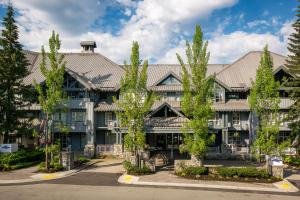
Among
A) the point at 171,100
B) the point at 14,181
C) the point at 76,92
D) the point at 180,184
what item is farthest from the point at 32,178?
the point at 171,100

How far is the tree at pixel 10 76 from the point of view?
29.3 metres

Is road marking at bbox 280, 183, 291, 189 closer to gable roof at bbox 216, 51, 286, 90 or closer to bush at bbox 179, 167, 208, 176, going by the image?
bush at bbox 179, 167, 208, 176

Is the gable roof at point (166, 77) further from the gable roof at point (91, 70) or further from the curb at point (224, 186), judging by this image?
the curb at point (224, 186)

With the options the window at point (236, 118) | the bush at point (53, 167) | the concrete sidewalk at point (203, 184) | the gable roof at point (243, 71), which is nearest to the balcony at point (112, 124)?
the bush at point (53, 167)

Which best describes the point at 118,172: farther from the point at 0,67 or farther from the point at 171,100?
the point at 0,67

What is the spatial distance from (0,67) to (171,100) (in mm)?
20743

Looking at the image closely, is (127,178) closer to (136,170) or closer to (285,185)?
(136,170)

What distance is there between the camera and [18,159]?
2547cm

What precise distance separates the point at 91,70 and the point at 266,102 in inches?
960

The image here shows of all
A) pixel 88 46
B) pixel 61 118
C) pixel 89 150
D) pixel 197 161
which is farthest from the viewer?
pixel 88 46

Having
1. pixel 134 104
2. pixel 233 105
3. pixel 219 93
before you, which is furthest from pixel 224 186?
pixel 219 93

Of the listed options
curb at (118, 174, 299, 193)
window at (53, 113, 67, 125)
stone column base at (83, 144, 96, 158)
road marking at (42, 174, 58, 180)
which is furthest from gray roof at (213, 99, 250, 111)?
road marking at (42, 174, 58, 180)

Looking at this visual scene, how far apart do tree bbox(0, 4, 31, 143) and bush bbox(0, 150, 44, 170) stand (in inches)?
133

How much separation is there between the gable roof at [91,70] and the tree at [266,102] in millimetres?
18472
